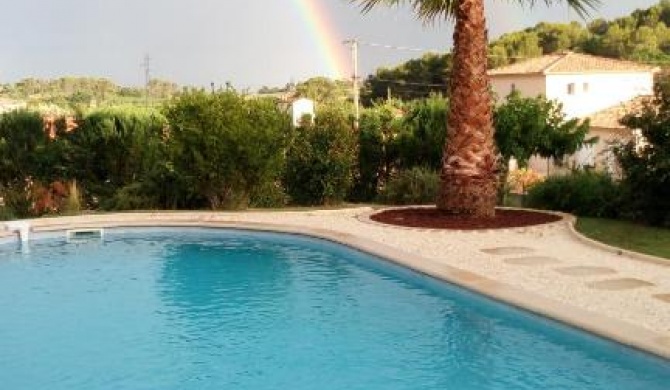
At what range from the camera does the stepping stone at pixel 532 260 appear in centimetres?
1024

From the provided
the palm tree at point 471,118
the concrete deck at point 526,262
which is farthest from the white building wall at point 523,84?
the concrete deck at point 526,262

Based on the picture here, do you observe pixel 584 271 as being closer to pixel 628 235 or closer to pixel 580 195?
pixel 628 235

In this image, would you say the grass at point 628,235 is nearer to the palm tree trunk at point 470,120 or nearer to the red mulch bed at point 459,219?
the red mulch bed at point 459,219

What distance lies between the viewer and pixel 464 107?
1388 centimetres

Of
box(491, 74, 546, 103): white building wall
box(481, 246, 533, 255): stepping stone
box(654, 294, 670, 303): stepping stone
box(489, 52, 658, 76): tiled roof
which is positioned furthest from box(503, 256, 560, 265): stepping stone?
box(489, 52, 658, 76): tiled roof

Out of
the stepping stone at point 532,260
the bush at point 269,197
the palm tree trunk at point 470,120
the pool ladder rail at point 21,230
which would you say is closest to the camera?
the stepping stone at point 532,260

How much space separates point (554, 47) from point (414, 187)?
55884mm

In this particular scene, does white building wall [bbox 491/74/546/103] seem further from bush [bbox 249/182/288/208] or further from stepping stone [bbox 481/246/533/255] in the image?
stepping stone [bbox 481/246/533/255]

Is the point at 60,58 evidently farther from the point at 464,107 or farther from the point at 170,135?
the point at 464,107

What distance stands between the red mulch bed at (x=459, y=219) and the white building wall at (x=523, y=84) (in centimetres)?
3978

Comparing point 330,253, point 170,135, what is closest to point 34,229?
point 170,135

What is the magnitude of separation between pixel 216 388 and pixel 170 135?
11.3 meters

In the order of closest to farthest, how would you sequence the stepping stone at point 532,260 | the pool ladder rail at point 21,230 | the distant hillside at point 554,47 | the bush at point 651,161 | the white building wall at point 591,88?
the stepping stone at point 532,260
the bush at point 651,161
the pool ladder rail at point 21,230
the white building wall at point 591,88
the distant hillside at point 554,47

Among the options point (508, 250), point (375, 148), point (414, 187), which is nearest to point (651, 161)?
point (508, 250)
